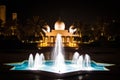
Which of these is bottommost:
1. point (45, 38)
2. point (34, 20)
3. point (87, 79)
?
point (87, 79)

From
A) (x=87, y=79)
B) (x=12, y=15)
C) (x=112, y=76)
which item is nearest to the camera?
(x=87, y=79)

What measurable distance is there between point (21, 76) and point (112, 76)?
418 centimetres

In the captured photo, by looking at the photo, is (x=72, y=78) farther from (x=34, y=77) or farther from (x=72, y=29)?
(x=72, y=29)

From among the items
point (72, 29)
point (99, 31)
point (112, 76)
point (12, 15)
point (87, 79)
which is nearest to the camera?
point (87, 79)

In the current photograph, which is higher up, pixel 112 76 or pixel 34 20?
pixel 34 20

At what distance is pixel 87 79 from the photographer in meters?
12.3

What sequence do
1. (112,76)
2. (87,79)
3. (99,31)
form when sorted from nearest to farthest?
(87,79) < (112,76) < (99,31)

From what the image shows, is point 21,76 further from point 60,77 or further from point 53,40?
point 53,40

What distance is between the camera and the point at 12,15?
70938mm

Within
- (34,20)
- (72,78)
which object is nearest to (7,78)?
(72,78)

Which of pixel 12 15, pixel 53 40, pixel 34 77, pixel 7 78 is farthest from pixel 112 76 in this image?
pixel 12 15

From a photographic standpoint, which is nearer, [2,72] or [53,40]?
[2,72]

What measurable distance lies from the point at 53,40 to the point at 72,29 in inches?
260

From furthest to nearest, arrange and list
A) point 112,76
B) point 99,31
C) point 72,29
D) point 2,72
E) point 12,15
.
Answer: point 12,15, point 72,29, point 99,31, point 2,72, point 112,76
